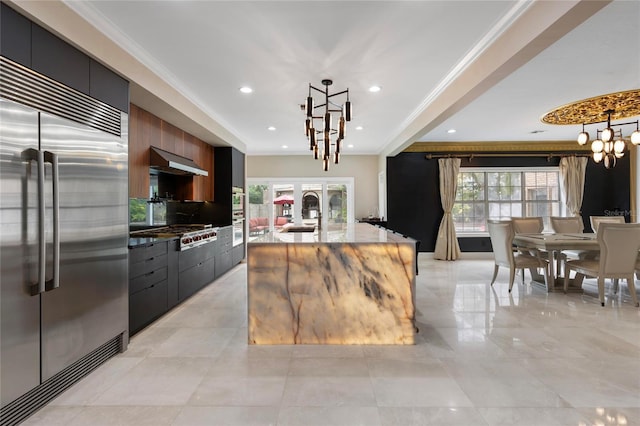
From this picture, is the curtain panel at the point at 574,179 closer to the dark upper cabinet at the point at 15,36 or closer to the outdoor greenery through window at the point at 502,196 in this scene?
the outdoor greenery through window at the point at 502,196

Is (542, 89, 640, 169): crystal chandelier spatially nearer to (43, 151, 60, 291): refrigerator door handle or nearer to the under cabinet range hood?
the under cabinet range hood

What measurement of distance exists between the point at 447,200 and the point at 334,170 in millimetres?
2776

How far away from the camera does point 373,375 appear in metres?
2.35

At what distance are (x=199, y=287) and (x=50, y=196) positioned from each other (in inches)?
112

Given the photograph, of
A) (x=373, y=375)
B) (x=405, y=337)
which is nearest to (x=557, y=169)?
(x=405, y=337)

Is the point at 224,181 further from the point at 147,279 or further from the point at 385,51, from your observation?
the point at 385,51

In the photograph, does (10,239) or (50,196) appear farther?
(50,196)

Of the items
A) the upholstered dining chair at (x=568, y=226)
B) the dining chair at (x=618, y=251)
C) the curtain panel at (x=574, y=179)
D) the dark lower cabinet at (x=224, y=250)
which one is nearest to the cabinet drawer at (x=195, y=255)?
the dark lower cabinet at (x=224, y=250)

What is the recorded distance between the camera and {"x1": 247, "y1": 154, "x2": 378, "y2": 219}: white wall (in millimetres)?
8508

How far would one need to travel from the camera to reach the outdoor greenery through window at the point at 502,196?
→ 7.61 meters

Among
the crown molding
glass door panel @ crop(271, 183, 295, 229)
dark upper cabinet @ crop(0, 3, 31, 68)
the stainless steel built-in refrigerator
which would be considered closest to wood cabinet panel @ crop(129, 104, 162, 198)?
the stainless steel built-in refrigerator

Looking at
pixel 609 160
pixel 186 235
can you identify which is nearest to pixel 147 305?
pixel 186 235

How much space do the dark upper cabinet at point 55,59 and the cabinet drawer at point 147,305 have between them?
1704 millimetres

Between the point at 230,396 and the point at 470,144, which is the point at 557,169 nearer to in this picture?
the point at 470,144
